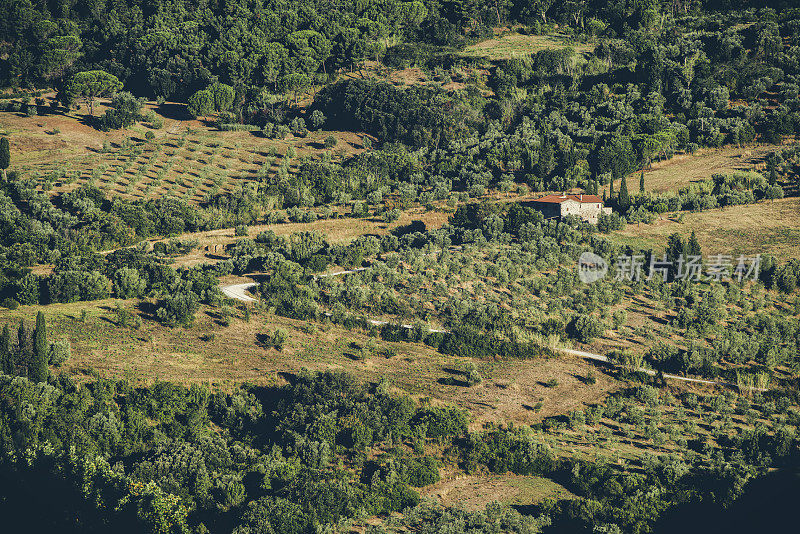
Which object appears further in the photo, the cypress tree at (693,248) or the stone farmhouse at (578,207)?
the stone farmhouse at (578,207)

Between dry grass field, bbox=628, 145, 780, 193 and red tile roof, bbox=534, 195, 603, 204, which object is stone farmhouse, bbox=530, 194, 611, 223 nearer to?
red tile roof, bbox=534, 195, 603, 204

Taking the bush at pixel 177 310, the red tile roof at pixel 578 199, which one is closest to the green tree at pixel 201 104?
the red tile roof at pixel 578 199

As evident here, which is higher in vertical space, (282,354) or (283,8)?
(283,8)

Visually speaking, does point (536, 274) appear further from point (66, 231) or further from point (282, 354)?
point (66, 231)

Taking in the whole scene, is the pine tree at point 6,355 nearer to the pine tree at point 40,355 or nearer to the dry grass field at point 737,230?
the pine tree at point 40,355

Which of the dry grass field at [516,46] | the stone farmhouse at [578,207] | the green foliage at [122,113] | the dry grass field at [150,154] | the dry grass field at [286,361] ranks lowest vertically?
the dry grass field at [286,361]

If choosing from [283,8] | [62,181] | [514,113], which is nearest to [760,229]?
[514,113]

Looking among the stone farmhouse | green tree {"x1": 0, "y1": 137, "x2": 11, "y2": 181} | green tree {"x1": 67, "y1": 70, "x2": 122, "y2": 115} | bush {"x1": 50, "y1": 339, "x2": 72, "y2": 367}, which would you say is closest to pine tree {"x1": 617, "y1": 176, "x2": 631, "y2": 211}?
the stone farmhouse
